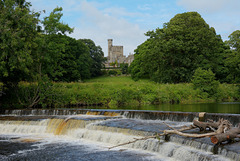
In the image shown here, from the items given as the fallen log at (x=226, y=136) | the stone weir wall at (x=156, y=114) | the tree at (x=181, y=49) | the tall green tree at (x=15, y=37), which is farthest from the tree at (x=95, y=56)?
the fallen log at (x=226, y=136)

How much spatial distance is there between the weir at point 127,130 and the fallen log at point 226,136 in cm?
22

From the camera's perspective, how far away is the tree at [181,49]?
139 ft

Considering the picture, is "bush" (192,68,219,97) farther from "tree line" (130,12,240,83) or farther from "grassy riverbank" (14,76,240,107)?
"tree line" (130,12,240,83)

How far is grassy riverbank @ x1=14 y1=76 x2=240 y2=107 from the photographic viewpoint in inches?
1081

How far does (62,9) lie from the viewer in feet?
82.3

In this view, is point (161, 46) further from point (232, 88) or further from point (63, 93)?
point (63, 93)

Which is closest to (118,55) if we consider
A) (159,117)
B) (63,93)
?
(63,93)

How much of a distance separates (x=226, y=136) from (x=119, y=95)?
68.8 feet

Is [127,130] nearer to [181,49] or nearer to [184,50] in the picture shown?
[184,50]

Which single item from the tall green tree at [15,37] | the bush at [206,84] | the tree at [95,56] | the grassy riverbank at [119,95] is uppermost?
the tree at [95,56]

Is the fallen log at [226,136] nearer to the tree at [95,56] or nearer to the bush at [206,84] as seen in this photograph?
the bush at [206,84]

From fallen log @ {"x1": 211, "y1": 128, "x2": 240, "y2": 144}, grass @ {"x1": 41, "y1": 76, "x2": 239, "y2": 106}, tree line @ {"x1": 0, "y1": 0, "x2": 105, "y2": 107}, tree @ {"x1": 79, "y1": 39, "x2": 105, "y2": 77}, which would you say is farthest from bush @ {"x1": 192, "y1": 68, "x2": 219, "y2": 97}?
tree @ {"x1": 79, "y1": 39, "x2": 105, "y2": 77}

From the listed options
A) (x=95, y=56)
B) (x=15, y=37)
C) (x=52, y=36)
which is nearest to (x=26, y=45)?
(x=15, y=37)

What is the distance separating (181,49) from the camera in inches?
1706
